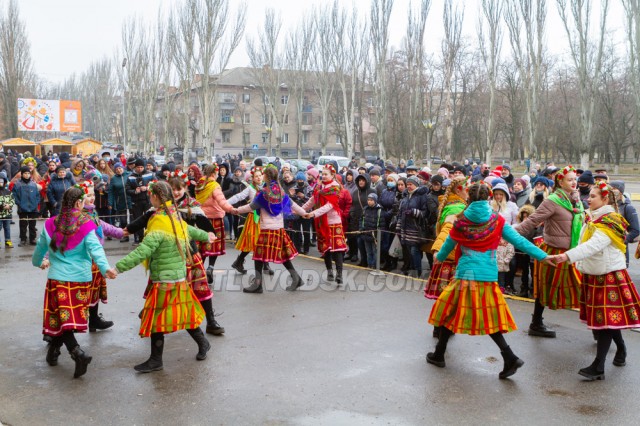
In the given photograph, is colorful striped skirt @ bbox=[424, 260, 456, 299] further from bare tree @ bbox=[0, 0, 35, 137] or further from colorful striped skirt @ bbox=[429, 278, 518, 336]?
bare tree @ bbox=[0, 0, 35, 137]

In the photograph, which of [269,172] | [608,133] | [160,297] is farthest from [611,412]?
[608,133]

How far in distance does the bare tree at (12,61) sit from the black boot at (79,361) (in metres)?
49.1

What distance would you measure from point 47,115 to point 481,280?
165 ft

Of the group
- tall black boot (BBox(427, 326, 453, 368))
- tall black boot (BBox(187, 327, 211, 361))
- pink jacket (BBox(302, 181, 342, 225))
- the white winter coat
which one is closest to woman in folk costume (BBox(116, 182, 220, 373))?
tall black boot (BBox(187, 327, 211, 361))

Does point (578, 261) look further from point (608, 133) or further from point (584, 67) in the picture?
point (608, 133)

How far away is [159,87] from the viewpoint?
54906 millimetres

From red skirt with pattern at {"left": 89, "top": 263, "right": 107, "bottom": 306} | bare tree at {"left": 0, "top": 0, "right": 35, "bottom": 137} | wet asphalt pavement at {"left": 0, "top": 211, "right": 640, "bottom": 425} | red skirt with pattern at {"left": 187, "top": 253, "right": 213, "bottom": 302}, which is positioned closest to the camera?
wet asphalt pavement at {"left": 0, "top": 211, "right": 640, "bottom": 425}

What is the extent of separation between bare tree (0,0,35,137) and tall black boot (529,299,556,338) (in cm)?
5007

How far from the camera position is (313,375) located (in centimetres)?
582

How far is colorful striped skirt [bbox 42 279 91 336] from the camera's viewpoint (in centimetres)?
564

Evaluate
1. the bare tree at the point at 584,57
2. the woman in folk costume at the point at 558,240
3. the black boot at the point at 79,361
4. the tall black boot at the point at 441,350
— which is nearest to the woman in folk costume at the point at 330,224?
the woman in folk costume at the point at 558,240

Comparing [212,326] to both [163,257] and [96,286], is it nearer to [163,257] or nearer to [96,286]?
[96,286]

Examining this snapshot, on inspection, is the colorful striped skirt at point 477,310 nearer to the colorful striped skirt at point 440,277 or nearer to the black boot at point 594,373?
the black boot at point 594,373

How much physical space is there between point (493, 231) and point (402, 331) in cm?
207
